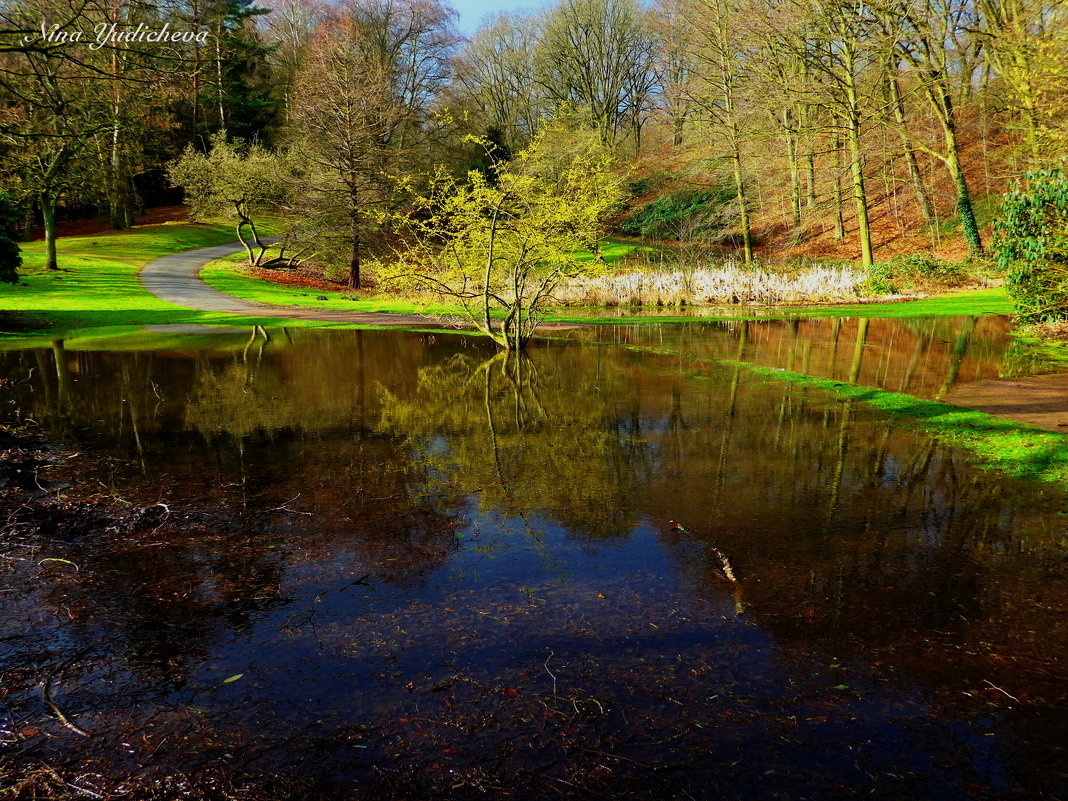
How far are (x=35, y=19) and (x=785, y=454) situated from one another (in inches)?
424

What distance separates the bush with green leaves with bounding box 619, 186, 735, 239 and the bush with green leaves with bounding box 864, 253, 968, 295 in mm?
13408

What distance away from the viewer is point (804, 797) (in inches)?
123

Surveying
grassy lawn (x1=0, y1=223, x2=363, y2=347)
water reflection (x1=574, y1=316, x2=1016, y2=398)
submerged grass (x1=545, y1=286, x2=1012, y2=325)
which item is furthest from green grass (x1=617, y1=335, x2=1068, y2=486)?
grassy lawn (x1=0, y1=223, x2=363, y2=347)

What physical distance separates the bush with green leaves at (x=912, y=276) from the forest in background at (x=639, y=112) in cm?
170

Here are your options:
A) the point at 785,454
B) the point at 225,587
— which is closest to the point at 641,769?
the point at 225,587

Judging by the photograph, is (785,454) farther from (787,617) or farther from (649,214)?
(649,214)

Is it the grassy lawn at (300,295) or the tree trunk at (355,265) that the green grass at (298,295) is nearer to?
the grassy lawn at (300,295)

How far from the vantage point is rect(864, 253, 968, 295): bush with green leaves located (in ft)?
85.5

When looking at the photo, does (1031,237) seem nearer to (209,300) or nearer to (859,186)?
(859,186)

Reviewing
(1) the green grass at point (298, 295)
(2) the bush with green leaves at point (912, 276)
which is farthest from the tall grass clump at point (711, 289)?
(1) the green grass at point (298, 295)

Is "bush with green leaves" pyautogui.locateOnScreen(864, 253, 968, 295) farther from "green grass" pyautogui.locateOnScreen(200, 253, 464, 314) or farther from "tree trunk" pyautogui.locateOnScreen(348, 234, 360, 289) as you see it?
"tree trunk" pyautogui.locateOnScreen(348, 234, 360, 289)

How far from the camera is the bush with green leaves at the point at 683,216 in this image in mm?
41469

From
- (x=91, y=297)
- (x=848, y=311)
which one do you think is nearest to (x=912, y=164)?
(x=848, y=311)

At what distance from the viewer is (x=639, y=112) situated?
6166 centimetres
